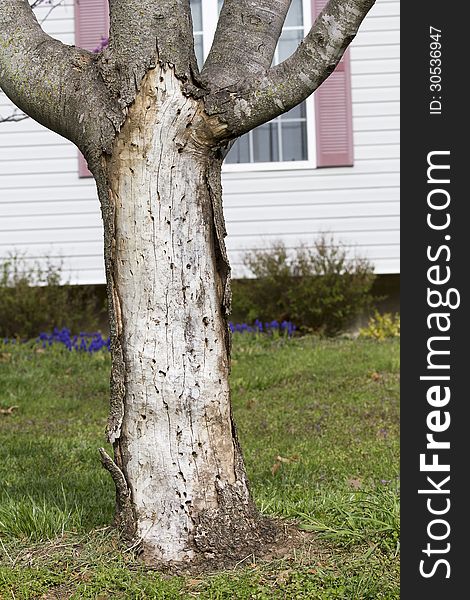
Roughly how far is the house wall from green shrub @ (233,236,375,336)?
224 millimetres

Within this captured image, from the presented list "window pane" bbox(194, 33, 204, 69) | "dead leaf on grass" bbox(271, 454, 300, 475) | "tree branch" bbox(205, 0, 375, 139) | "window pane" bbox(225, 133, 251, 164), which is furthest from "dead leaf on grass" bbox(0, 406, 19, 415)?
"window pane" bbox(194, 33, 204, 69)

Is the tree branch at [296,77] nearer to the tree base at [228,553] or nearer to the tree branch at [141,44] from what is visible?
the tree branch at [141,44]

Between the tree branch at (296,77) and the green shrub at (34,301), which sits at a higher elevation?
the tree branch at (296,77)

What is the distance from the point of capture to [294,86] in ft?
10.7

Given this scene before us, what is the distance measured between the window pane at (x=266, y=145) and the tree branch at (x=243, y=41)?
6214mm

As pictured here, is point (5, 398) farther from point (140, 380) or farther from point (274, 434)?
point (140, 380)

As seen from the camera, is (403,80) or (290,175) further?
(290,175)

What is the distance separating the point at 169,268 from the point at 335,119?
21.6 ft

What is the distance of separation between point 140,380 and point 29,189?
697 cm

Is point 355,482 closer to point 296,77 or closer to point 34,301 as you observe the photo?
point 296,77

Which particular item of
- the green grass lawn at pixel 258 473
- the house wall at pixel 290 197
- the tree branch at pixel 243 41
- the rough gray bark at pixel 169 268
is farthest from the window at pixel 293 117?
the rough gray bark at pixel 169 268

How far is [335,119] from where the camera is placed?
31.3 feet

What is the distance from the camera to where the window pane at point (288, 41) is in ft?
32.3

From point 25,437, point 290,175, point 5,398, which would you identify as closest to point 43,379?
point 5,398
